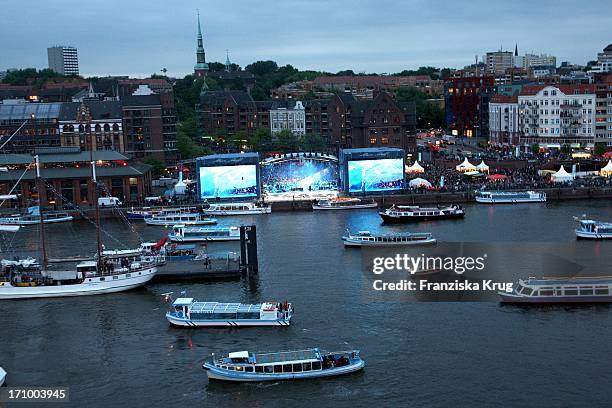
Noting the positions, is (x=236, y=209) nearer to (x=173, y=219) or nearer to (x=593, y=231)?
(x=173, y=219)

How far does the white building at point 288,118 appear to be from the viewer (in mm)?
80125

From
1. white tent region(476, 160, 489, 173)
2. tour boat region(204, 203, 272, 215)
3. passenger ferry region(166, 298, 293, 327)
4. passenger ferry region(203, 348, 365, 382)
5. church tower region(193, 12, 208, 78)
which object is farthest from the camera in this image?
church tower region(193, 12, 208, 78)

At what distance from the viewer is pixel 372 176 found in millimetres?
50188

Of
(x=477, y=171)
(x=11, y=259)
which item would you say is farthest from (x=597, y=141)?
(x=11, y=259)

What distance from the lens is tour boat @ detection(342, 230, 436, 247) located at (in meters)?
35.1

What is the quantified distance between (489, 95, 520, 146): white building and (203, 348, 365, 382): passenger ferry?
55.6 meters

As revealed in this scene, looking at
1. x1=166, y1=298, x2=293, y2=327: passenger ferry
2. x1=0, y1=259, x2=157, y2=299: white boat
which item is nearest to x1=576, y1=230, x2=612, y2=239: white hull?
x1=166, y1=298, x2=293, y2=327: passenger ferry

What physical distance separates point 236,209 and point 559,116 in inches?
1309

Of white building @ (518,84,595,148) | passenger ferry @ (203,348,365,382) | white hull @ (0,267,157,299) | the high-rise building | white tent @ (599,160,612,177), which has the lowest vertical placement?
passenger ferry @ (203,348,365,382)

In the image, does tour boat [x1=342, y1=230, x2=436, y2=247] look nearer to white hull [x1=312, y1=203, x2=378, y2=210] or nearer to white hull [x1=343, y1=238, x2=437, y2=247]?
white hull [x1=343, y1=238, x2=437, y2=247]

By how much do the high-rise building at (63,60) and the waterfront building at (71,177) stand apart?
124386 millimetres

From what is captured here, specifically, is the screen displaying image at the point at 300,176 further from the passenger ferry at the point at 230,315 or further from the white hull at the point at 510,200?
the passenger ferry at the point at 230,315

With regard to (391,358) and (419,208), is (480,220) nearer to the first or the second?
(419,208)

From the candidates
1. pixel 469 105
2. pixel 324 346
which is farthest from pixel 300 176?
pixel 469 105
